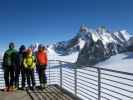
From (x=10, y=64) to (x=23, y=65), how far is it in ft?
1.70

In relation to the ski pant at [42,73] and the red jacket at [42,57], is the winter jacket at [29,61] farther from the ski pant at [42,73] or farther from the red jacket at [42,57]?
the ski pant at [42,73]

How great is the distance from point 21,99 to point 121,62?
14466 centimetres

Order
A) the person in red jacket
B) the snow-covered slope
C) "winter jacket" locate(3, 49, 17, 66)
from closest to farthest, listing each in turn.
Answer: "winter jacket" locate(3, 49, 17, 66), the person in red jacket, the snow-covered slope

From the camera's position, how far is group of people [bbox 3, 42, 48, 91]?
1285 centimetres

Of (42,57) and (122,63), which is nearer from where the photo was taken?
(42,57)

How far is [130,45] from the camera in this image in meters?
184

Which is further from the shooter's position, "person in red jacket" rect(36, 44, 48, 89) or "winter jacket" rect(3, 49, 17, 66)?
"person in red jacket" rect(36, 44, 48, 89)

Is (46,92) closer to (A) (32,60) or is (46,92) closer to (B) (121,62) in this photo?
(A) (32,60)

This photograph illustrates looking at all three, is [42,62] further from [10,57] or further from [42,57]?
[10,57]

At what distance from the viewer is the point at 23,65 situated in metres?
13.1

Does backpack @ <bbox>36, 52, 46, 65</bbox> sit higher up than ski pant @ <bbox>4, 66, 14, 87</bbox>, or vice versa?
backpack @ <bbox>36, 52, 46, 65</bbox>

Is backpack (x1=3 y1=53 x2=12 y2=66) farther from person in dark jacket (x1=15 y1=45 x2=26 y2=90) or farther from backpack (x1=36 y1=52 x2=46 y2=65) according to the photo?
backpack (x1=36 y1=52 x2=46 y2=65)

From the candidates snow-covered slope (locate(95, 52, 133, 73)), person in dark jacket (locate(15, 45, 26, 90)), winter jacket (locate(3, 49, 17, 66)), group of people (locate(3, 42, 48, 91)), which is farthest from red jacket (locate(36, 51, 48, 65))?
snow-covered slope (locate(95, 52, 133, 73))

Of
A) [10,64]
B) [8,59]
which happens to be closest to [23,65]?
[10,64]
